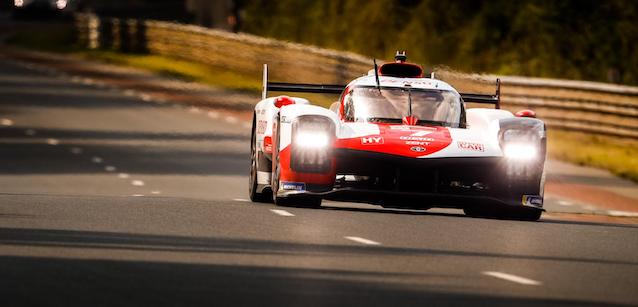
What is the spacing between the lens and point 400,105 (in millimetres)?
19891

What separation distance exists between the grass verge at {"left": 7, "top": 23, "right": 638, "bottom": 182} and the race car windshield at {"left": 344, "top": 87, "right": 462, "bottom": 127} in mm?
10558

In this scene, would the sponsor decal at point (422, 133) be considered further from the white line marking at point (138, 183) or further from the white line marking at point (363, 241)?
the white line marking at point (138, 183)

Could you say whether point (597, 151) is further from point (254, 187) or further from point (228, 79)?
point (228, 79)

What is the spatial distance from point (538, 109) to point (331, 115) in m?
19.5

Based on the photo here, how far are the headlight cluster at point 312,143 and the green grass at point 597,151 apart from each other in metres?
12.5

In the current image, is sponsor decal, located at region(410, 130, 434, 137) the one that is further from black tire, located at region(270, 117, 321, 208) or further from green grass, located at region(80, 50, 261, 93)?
green grass, located at region(80, 50, 261, 93)

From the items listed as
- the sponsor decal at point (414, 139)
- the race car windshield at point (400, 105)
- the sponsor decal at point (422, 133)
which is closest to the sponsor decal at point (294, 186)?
the sponsor decal at point (414, 139)

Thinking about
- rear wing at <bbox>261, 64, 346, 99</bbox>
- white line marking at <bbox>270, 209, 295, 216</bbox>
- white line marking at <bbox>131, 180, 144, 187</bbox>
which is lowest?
white line marking at <bbox>131, 180, 144, 187</bbox>

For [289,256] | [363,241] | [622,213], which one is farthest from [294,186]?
[622,213]

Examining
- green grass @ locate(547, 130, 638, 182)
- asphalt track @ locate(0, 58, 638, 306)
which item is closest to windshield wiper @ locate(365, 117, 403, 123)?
asphalt track @ locate(0, 58, 638, 306)

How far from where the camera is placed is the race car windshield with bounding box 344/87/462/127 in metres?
19.7

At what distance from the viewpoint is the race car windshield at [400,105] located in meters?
19.7

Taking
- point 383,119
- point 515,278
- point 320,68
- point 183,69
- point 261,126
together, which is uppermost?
point 183,69

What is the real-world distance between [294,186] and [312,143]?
52cm
